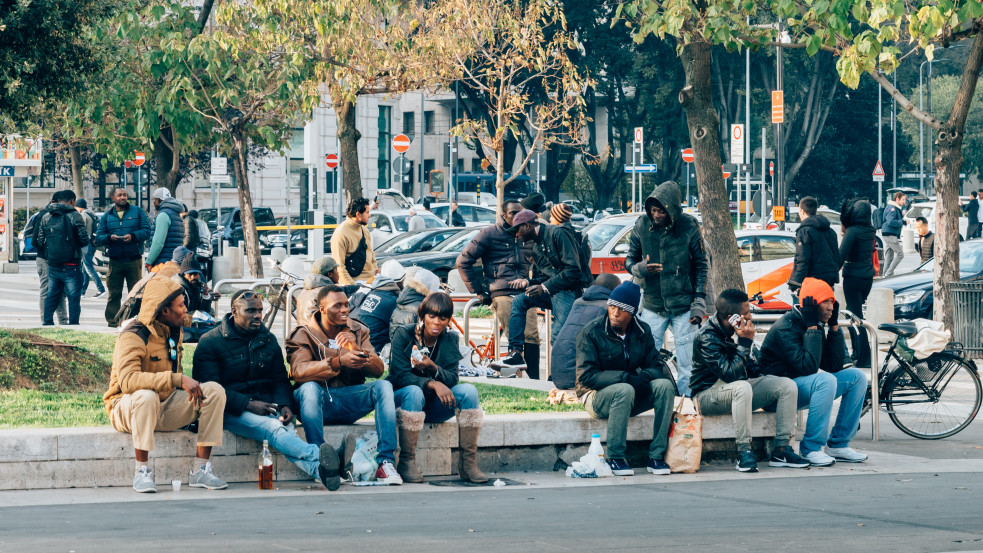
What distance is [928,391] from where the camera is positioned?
33.1 ft

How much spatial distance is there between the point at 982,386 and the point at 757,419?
7.89 feet

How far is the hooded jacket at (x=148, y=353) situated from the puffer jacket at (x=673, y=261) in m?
3.92

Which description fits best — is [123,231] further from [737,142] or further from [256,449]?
[737,142]

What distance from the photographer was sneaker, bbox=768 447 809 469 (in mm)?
8820

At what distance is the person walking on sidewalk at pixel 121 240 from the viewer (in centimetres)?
1535

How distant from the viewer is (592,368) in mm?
8531

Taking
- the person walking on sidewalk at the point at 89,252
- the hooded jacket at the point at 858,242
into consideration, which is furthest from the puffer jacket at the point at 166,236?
the hooded jacket at the point at 858,242

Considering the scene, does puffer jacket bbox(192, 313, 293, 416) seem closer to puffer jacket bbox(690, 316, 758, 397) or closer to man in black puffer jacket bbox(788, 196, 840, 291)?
puffer jacket bbox(690, 316, 758, 397)

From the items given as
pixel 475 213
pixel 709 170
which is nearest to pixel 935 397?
pixel 709 170

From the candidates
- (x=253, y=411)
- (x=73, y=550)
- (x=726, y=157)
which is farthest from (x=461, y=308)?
(x=726, y=157)

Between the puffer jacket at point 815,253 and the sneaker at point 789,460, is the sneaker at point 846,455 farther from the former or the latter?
the puffer jacket at point 815,253

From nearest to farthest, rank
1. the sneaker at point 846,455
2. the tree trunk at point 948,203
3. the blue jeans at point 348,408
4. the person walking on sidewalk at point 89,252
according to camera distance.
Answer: the blue jeans at point 348,408, the sneaker at point 846,455, the tree trunk at point 948,203, the person walking on sidewalk at point 89,252

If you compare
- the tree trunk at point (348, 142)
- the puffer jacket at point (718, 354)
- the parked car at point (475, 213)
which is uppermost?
the tree trunk at point (348, 142)

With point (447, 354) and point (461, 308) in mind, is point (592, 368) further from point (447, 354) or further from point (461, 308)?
point (461, 308)
